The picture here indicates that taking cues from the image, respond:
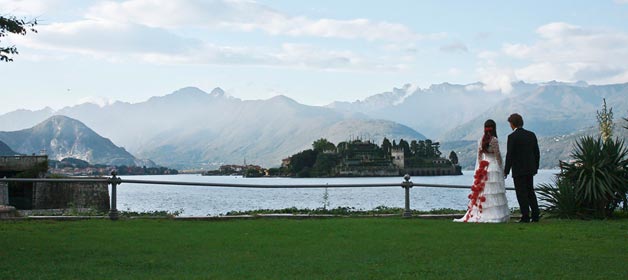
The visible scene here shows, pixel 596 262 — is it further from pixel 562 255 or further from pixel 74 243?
pixel 74 243

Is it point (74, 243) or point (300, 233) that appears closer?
point (74, 243)

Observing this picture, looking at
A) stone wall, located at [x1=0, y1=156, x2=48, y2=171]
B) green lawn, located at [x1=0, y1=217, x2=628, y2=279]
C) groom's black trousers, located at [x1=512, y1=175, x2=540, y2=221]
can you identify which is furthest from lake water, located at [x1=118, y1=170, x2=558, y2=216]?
green lawn, located at [x1=0, y1=217, x2=628, y2=279]

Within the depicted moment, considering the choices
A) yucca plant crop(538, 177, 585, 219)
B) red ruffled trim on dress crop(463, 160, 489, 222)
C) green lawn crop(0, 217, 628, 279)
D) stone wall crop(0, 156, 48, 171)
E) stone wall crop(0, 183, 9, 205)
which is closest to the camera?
green lawn crop(0, 217, 628, 279)

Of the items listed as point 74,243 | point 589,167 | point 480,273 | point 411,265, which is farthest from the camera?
point 589,167

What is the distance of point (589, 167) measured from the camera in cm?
1825

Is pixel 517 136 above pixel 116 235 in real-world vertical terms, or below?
above

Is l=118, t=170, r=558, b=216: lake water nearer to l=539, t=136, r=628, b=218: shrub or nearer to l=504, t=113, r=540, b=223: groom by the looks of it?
l=539, t=136, r=628, b=218: shrub

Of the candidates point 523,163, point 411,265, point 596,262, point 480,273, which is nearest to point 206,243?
point 411,265

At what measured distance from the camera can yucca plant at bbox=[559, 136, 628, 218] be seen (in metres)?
18.0

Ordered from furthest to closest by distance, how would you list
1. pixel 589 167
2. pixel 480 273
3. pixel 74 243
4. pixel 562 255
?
pixel 589 167, pixel 74 243, pixel 562 255, pixel 480 273

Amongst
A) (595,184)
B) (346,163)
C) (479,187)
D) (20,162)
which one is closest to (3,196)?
(20,162)

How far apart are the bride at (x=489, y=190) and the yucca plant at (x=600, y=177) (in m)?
1.87

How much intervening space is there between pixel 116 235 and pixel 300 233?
129 inches

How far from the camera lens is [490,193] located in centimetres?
1741
